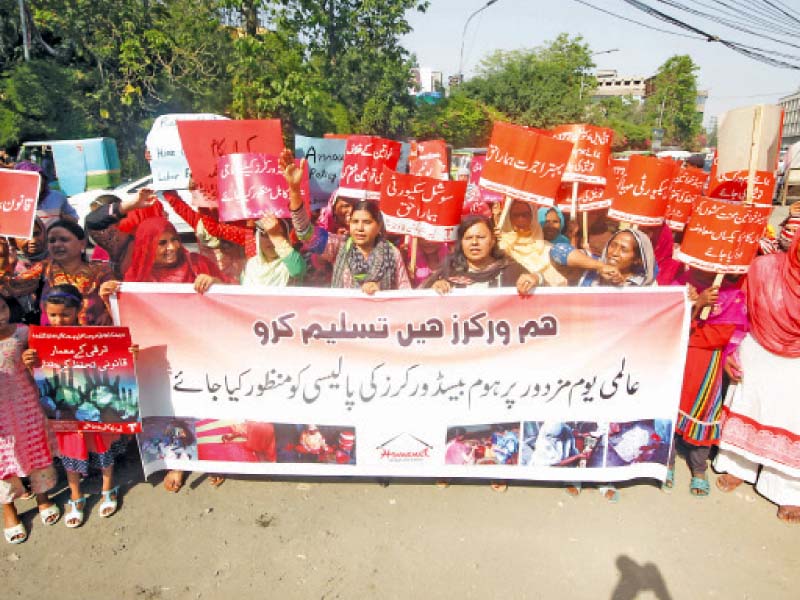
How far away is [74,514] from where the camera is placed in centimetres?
311

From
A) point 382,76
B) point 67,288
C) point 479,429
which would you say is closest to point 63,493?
point 67,288

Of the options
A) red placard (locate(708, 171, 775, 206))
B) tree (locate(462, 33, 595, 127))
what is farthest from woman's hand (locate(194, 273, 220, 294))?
tree (locate(462, 33, 595, 127))

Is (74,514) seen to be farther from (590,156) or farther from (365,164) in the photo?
(590,156)

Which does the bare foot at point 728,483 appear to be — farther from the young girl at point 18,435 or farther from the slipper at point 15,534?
the slipper at point 15,534

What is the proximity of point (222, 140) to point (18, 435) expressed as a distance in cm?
229

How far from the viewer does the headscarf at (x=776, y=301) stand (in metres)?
3.02

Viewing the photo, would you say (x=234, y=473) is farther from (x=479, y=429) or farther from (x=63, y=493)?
(x=479, y=429)

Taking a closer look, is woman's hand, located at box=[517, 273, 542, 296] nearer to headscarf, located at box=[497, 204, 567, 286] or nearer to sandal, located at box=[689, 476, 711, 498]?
headscarf, located at box=[497, 204, 567, 286]

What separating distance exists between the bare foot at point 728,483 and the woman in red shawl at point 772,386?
0.12 meters

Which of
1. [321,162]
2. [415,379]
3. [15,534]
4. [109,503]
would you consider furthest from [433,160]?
[15,534]

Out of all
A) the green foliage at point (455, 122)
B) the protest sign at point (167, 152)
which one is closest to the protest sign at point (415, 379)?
the protest sign at point (167, 152)

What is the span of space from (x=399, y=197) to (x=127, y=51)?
Result: 644 inches

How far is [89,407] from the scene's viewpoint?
304 cm

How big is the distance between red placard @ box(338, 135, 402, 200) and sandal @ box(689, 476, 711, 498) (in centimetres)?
290
